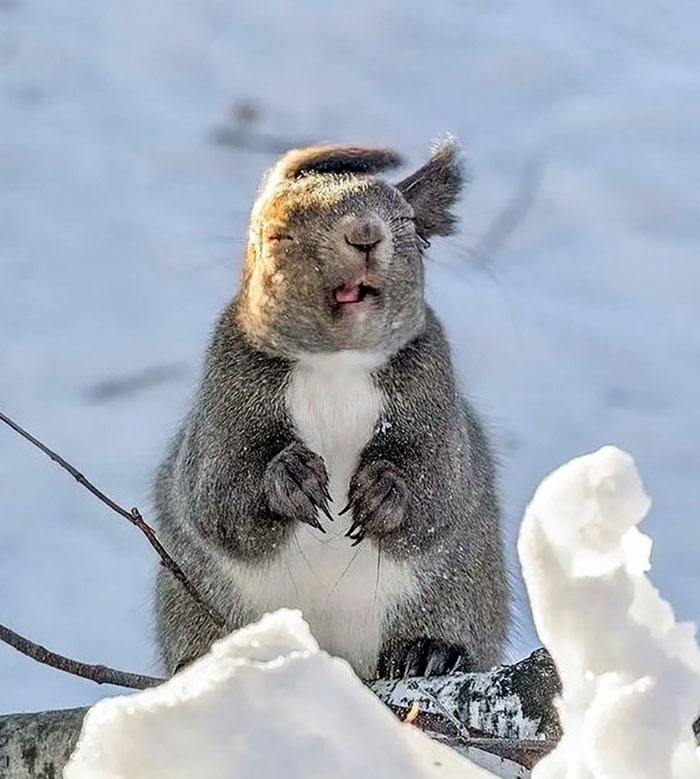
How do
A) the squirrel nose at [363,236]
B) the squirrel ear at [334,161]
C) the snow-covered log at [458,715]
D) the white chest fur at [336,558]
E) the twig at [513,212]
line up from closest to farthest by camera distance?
the snow-covered log at [458,715] → the squirrel nose at [363,236] → the squirrel ear at [334,161] → the white chest fur at [336,558] → the twig at [513,212]

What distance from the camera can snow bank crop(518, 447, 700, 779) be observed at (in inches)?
20.6

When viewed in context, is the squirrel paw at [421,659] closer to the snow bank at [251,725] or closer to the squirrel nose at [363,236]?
the squirrel nose at [363,236]

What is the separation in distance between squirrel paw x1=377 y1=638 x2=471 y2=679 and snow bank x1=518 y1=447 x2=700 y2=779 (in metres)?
1.02

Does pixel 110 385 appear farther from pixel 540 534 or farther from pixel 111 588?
pixel 540 534

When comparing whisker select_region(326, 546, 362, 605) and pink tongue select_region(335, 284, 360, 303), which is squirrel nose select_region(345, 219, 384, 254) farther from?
whisker select_region(326, 546, 362, 605)

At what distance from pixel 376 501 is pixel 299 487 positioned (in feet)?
0.25

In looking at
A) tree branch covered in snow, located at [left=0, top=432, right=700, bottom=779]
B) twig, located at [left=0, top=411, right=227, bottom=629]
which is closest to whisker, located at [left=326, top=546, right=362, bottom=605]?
twig, located at [left=0, top=411, right=227, bottom=629]

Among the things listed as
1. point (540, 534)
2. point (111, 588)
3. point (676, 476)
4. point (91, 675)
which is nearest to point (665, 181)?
point (676, 476)

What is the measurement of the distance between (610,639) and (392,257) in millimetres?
843

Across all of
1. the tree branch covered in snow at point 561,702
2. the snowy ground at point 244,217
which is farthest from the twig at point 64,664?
the snowy ground at point 244,217

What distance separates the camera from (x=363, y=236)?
4.27 feet

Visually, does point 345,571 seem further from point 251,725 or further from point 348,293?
point 251,725

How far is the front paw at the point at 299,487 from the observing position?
1.45 meters

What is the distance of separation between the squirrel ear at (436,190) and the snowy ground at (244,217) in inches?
40.2
